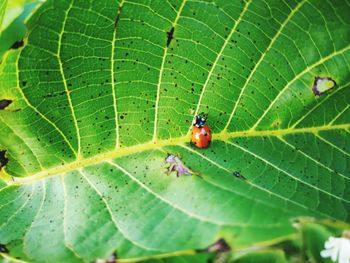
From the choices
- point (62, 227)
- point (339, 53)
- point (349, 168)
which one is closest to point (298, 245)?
point (349, 168)

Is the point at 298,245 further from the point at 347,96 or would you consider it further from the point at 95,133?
the point at 95,133

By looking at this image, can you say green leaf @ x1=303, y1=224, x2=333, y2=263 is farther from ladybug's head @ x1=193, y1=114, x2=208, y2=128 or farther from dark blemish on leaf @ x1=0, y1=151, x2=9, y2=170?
dark blemish on leaf @ x1=0, y1=151, x2=9, y2=170

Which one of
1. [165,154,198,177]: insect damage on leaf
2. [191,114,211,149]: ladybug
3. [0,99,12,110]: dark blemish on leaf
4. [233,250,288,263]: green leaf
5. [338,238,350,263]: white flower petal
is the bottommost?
[165,154,198,177]: insect damage on leaf

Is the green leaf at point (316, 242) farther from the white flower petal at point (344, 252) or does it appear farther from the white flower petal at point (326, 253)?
the white flower petal at point (344, 252)

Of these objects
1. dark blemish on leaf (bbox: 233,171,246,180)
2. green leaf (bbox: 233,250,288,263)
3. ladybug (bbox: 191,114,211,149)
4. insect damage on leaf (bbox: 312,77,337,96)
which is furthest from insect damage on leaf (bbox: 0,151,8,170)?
green leaf (bbox: 233,250,288,263)

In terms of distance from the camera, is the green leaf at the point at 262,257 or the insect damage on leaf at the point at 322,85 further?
the green leaf at the point at 262,257

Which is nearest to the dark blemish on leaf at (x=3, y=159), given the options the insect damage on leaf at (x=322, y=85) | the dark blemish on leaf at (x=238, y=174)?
the dark blemish on leaf at (x=238, y=174)

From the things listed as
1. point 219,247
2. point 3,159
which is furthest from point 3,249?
point 219,247

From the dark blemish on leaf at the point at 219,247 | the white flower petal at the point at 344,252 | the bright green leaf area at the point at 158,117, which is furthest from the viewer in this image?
the white flower petal at the point at 344,252

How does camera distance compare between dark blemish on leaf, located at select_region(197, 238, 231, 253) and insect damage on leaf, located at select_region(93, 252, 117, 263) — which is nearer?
dark blemish on leaf, located at select_region(197, 238, 231, 253)
